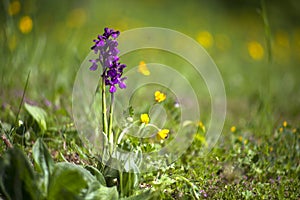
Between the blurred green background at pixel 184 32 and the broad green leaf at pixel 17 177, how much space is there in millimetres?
1058

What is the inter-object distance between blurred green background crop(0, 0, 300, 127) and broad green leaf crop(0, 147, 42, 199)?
3.47 feet

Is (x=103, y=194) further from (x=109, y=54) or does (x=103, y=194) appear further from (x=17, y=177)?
(x=109, y=54)

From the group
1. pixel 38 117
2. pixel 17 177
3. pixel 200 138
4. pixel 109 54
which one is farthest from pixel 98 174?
pixel 200 138

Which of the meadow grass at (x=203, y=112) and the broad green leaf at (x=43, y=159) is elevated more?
the meadow grass at (x=203, y=112)

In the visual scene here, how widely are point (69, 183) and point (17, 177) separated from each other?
176 mm

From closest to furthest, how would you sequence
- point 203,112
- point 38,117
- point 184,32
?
point 38,117 < point 203,112 < point 184,32

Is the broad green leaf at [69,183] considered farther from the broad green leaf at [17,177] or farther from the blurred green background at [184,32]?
the blurred green background at [184,32]

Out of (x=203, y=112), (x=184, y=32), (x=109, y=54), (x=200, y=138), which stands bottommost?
(x=200, y=138)

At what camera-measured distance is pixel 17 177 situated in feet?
4.59

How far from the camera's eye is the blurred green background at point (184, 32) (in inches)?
116

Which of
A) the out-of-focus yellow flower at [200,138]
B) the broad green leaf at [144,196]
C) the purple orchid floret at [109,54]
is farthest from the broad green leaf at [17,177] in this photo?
the out-of-focus yellow flower at [200,138]

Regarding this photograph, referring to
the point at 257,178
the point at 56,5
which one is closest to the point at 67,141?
the point at 257,178

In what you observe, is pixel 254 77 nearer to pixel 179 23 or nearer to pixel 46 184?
pixel 179 23

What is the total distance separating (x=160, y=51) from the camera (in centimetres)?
511
